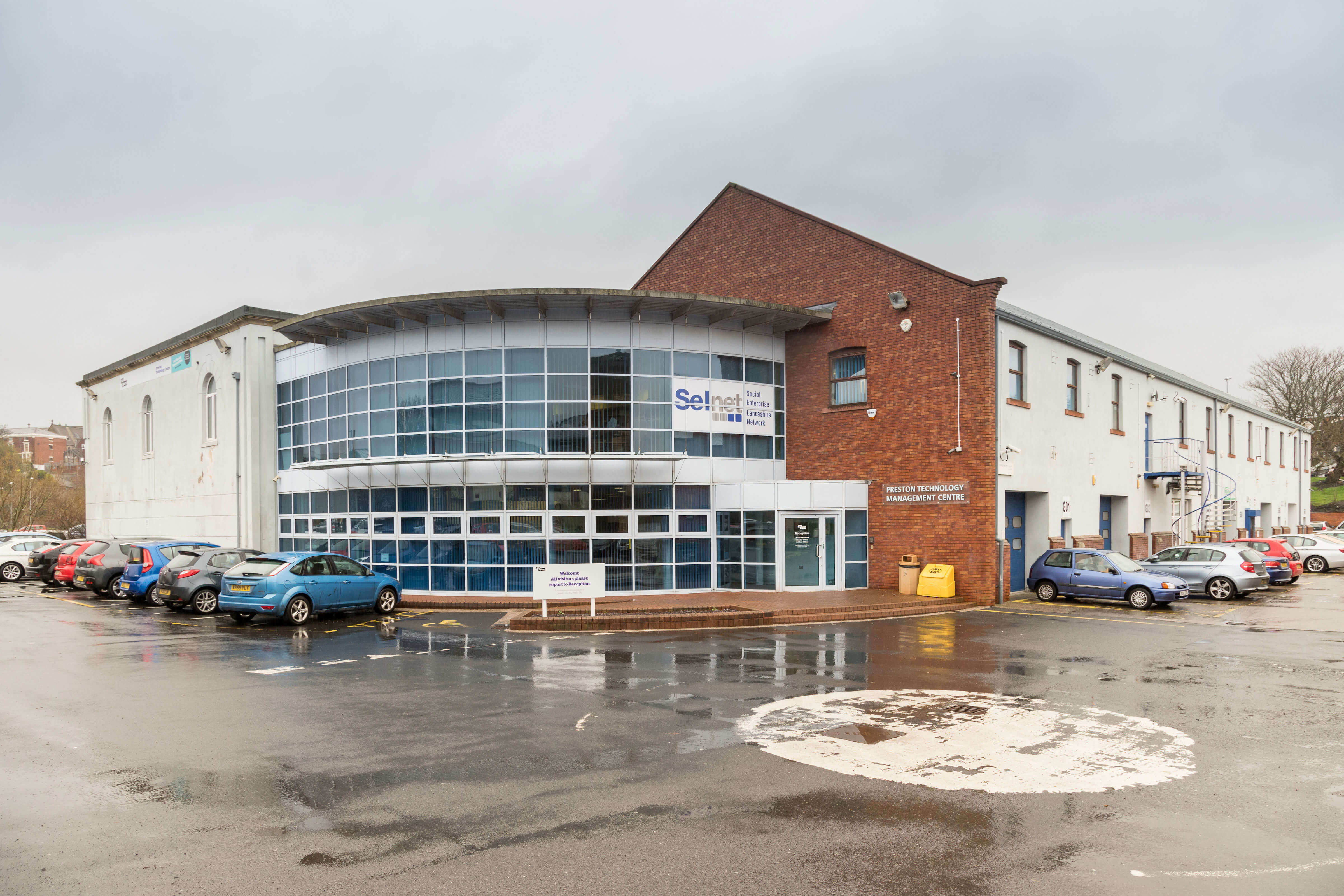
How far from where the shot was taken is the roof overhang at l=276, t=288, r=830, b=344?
2066 centimetres

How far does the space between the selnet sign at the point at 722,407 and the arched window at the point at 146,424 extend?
24.3 m

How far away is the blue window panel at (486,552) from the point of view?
70.4 ft

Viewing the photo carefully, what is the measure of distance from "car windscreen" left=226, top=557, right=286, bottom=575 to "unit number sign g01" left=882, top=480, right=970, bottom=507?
1444 centimetres

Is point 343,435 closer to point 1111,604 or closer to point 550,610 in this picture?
point 550,610

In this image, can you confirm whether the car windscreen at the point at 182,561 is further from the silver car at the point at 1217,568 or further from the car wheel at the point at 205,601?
the silver car at the point at 1217,568

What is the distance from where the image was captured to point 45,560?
26547mm

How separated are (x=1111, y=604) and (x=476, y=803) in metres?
19.5

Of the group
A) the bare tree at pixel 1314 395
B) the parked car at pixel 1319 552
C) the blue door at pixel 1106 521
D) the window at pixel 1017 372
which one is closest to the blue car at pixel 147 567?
the window at pixel 1017 372

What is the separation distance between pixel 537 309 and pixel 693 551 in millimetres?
7434

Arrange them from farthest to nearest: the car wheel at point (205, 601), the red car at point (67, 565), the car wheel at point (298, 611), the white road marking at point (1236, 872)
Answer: the red car at point (67, 565) < the car wheel at point (205, 601) < the car wheel at point (298, 611) < the white road marking at point (1236, 872)

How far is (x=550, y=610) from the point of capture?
18328 mm

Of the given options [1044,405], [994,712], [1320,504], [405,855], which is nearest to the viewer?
[405,855]

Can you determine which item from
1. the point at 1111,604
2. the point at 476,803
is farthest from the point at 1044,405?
the point at 476,803

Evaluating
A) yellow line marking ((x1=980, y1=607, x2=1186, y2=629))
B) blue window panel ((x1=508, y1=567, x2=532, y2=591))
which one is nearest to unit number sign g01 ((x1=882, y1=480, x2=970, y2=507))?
yellow line marking ((x1=980, y1=607, x2=1186, y2=629))
